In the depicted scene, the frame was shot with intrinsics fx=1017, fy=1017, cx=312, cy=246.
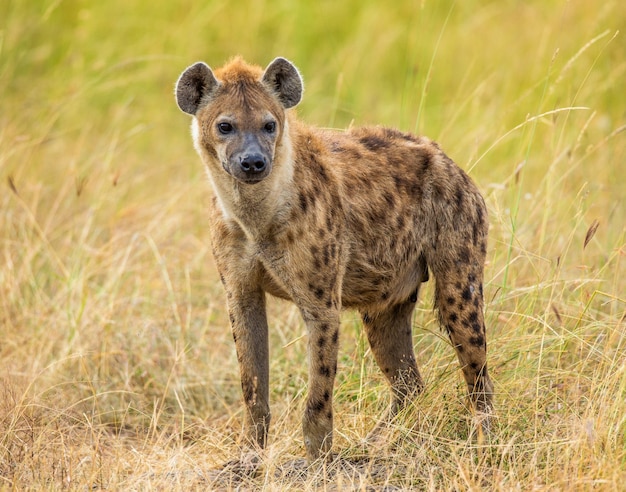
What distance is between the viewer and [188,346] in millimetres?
6520

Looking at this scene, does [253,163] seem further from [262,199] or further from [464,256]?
[464,256]

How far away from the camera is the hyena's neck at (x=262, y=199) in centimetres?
484

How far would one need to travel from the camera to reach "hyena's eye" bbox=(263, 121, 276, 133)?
4842mm

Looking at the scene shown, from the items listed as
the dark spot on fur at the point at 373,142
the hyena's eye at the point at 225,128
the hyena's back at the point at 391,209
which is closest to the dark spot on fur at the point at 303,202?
the hyena's back at the point at 391,209

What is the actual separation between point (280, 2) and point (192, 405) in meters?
6.40

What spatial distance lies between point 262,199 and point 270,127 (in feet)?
1.14

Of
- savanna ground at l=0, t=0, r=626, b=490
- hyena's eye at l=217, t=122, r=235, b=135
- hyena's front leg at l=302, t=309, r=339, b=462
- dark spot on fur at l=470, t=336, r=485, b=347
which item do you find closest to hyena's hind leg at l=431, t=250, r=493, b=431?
dark spot on fur at l=470, t=336, r=485, b=347

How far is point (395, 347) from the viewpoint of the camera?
558 cm

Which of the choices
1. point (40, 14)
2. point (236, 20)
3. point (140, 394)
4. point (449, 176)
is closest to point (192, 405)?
point (140, 394)

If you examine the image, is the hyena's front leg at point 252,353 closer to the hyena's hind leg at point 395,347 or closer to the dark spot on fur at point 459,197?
the hyena's hind leg at point 395,347

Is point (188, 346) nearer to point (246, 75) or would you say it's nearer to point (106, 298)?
point (106, 298)

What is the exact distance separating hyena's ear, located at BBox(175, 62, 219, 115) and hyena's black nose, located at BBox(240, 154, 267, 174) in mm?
562

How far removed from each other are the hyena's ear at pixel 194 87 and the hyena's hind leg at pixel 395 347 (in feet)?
4.85

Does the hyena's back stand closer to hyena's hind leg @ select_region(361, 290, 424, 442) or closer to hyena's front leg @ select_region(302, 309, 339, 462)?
hyena's hind leg @ select_region(361, 290, 424, 442)
